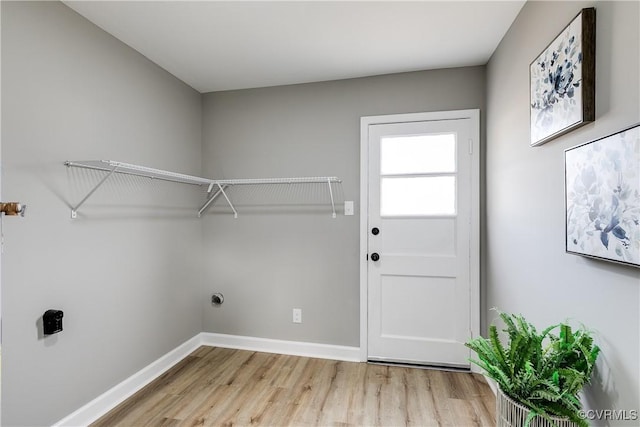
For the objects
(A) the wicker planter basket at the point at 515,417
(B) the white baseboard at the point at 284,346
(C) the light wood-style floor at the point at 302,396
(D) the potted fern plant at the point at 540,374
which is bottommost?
(C) the light wood-style floor at the point at 302,396

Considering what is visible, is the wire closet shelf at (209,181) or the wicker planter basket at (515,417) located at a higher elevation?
the wire closet shelf at (209,181)

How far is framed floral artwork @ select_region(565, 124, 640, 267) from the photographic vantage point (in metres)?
0.99

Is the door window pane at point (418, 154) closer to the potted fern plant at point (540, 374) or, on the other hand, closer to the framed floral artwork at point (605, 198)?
the framed floral artwork at point (605, 198)

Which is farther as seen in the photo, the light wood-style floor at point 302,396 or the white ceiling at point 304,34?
the light wood-style floor at point 302,396

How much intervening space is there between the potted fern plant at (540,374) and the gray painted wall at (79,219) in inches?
83.7

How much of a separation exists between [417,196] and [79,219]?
2.34m

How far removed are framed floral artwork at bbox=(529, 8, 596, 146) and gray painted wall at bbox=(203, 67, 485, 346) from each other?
42.8 inches

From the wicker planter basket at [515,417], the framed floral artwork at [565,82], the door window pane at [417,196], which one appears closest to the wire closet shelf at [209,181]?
the door window pane at [417,196]

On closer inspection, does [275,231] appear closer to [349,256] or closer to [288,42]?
[349,256]

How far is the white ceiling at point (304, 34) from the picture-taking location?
1.89 metres

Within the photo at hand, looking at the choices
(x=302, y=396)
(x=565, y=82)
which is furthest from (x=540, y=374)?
(x=302, y=396)

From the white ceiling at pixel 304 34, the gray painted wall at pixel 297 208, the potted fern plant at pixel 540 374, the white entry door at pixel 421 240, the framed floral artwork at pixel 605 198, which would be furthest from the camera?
the gray painted wall at pixel 297 208

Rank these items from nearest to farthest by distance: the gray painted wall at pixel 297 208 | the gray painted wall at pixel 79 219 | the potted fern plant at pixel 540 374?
1. the potted fern plant at pixel 540 374
2. the gray painted wall at pixel 79 219
3. the gray painted wall at pixel 297 208

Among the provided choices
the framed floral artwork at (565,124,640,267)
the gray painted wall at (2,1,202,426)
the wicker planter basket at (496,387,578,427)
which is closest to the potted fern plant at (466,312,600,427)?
the wicker planter basket at (496,387,578,427)
